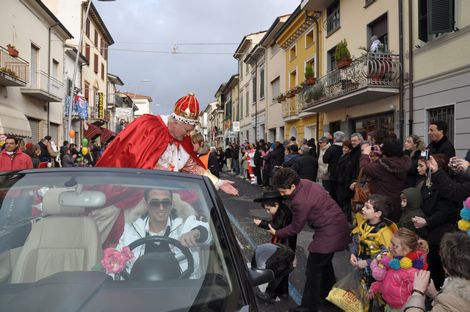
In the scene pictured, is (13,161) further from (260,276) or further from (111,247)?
(260,276)

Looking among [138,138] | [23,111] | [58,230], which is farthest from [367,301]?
[23,111]

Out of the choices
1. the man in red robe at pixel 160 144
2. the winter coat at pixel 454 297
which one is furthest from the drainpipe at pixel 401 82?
the winter coat at pixel 454 297

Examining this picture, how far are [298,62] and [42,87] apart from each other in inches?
510

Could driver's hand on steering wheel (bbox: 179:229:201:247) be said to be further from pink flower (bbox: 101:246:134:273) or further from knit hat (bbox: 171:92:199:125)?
knit hat (bbox: 171:92:199:125)

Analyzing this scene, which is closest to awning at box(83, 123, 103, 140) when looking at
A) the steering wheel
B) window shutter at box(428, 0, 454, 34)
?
window shutter at box(428, 0, 454, 34)

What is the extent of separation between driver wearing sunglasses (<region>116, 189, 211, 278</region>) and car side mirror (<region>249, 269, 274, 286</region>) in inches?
11.0

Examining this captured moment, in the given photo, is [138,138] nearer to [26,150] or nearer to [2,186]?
[2,186]

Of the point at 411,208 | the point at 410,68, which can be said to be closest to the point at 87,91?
the point at 410,68

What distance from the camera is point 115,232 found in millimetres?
2266

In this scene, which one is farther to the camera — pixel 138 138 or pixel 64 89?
pixel 64 89

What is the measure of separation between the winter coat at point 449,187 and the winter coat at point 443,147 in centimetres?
161

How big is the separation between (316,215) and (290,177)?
0.44 m

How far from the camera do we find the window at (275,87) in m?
26.7

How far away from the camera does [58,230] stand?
87.3 inches
